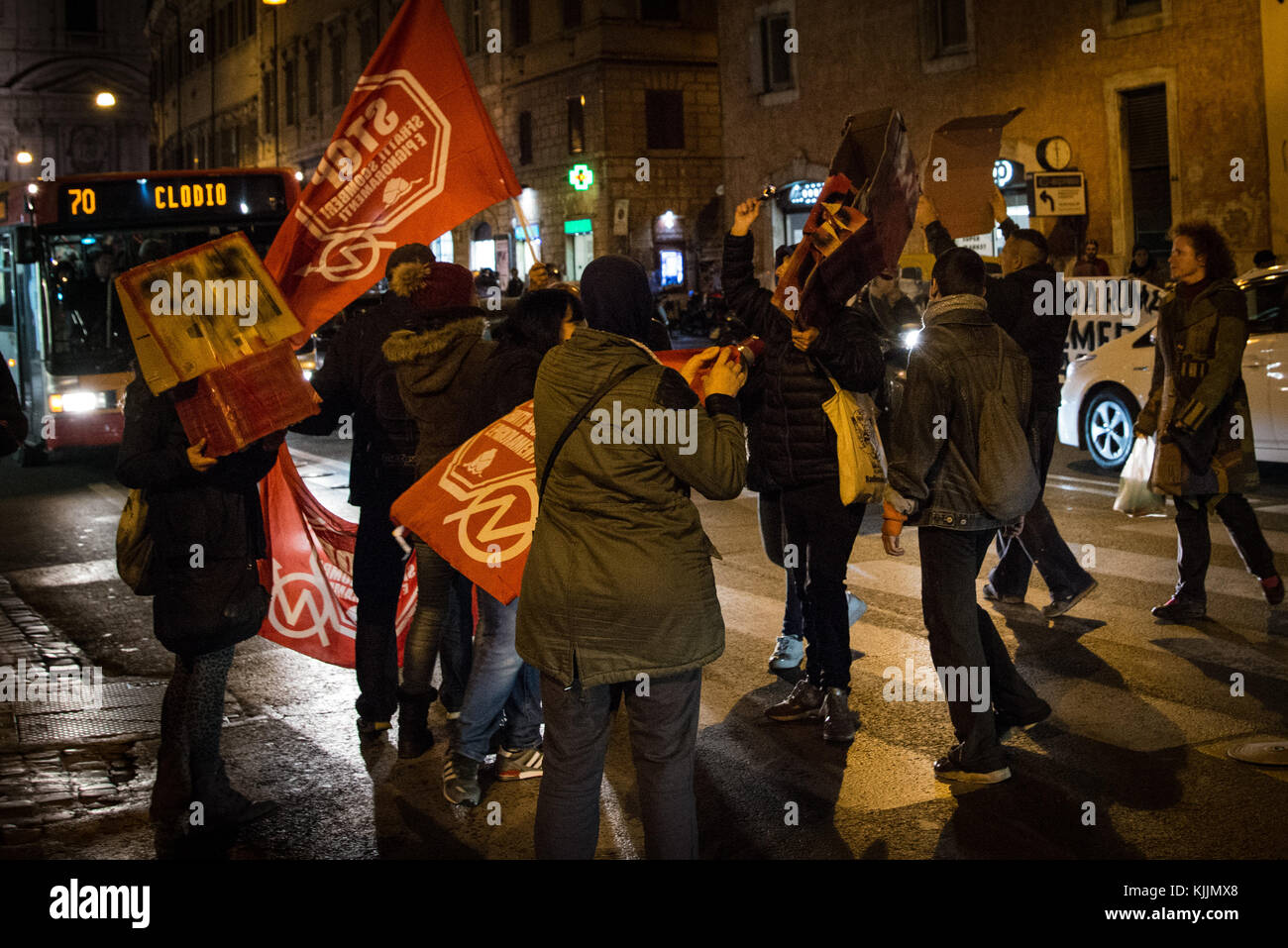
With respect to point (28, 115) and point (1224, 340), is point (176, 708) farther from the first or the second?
point (28, 115)

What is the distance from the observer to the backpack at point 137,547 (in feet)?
15.4

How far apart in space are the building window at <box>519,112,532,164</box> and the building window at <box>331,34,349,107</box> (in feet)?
41.5

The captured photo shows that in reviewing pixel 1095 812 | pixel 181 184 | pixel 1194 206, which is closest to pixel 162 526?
pixel 1095 812

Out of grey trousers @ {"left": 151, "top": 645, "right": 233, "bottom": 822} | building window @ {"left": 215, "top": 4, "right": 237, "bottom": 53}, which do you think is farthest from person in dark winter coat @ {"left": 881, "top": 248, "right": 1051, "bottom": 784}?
building window @ {"left": 215, "top": 4, "right": 237, "bottom": 53}

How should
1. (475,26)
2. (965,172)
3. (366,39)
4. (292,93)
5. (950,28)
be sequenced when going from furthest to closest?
(292,93) < (366,39) < (475,26) < (950,28) < (965,172)

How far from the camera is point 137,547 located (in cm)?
470

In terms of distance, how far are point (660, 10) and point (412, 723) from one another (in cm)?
3865

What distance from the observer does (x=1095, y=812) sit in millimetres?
4598

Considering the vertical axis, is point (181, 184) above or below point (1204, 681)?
above

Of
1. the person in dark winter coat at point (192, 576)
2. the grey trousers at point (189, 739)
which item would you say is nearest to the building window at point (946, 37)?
the person in dark winter coat at point (192, 576)

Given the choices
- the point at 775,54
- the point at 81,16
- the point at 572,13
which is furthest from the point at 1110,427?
the point at 81,16

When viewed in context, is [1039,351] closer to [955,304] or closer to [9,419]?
[955,304]

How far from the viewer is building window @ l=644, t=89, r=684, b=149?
40.9 meters

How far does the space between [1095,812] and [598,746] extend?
6.36 ft
